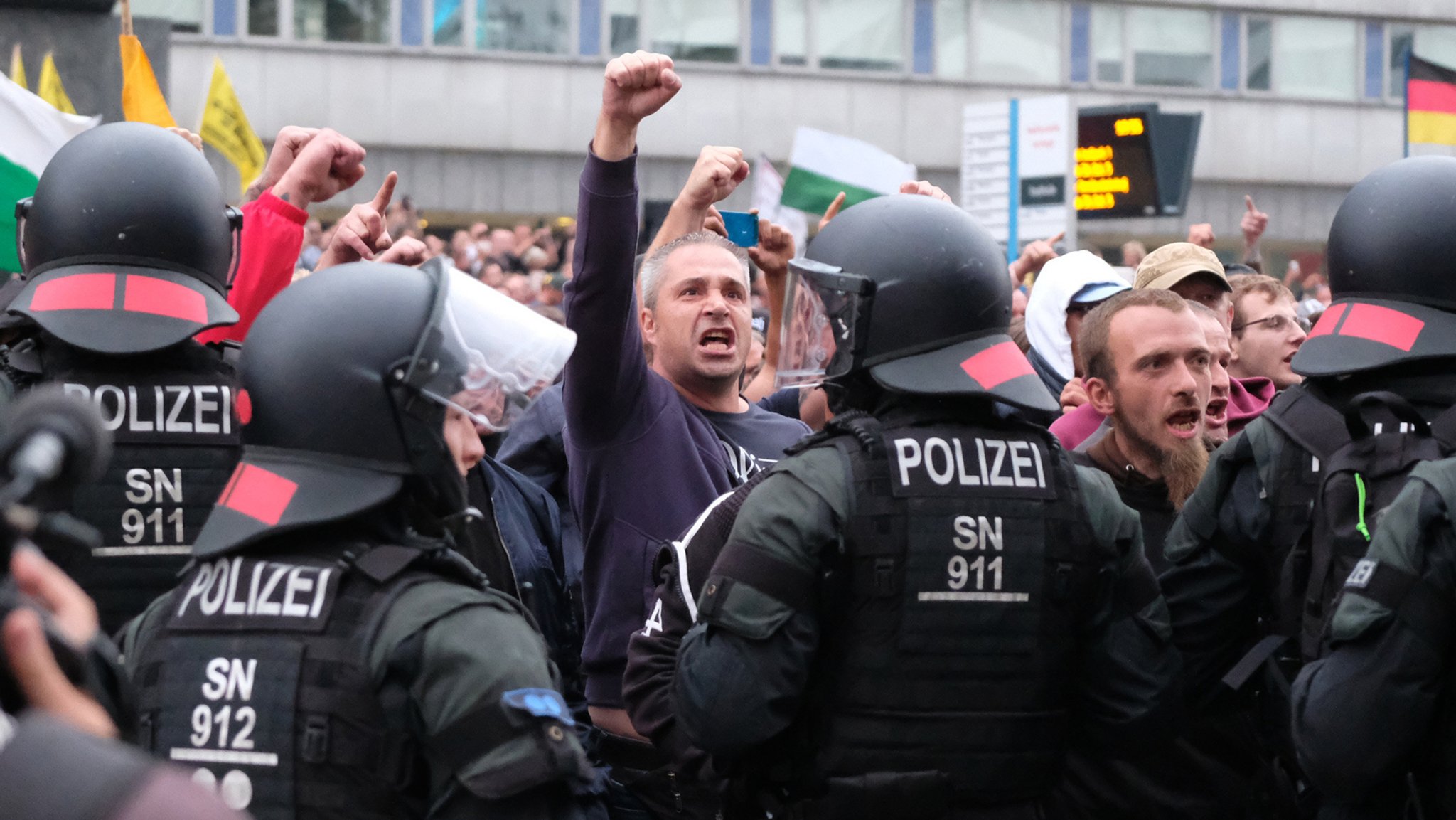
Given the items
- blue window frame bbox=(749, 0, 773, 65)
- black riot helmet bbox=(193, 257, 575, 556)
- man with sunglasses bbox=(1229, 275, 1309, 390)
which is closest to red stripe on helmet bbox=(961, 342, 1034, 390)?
black riot helmet bbox=(193, 257, 575, 556)

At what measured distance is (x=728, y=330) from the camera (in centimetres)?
459

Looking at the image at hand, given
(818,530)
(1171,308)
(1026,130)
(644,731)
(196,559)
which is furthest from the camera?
(1026,130)

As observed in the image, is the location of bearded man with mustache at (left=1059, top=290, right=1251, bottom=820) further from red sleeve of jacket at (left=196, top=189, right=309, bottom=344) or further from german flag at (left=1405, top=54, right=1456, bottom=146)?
german flag at (left=1405, top=54, right=1456, bottom=146)

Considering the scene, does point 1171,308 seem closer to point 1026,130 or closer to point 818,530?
point 818,530

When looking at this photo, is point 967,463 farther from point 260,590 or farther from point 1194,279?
point 1194,279

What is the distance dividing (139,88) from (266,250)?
2.75m

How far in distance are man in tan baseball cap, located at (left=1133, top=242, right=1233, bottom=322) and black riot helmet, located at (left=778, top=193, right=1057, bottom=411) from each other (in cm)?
249

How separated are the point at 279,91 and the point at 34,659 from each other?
24.6m

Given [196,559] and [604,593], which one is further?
[604,593]

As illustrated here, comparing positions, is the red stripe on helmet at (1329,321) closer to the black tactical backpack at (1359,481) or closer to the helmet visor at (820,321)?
the black tactical backpack at (1359,481)

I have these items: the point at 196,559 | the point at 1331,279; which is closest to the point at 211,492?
the point at 196,559

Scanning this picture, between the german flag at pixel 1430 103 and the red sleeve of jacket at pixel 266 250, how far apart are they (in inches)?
399

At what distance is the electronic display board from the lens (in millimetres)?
13133

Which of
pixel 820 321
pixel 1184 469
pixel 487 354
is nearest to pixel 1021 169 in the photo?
pixel 1184 469
